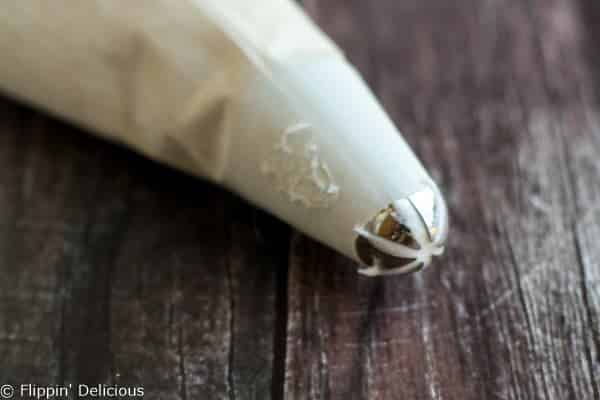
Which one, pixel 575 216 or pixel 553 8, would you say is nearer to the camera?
pixel 575 216

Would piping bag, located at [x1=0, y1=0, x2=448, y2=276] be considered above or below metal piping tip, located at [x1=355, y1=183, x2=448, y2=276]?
above

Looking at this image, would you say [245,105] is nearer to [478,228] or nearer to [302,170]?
[302,170]

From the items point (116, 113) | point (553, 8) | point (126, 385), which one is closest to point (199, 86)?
point (116, 113)

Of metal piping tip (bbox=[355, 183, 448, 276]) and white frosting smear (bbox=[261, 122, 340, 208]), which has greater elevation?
white frosting smear (bbox=[261, 122, 340, 208])

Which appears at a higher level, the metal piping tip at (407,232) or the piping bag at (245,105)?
the piping bag at (245,105)

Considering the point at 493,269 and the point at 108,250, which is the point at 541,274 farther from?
the point at 108,250
